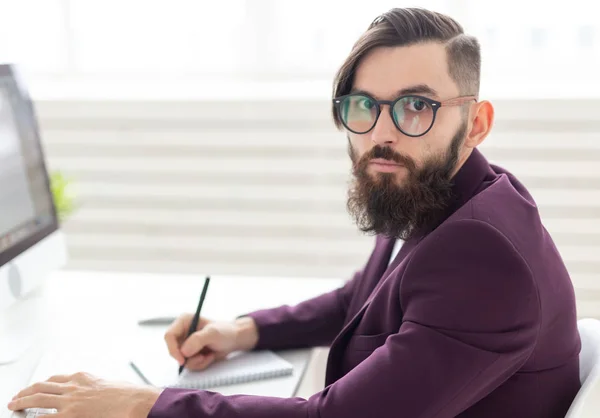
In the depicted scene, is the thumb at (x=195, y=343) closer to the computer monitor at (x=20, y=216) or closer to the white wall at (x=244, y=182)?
the computer monitor at (x=20, y=216)

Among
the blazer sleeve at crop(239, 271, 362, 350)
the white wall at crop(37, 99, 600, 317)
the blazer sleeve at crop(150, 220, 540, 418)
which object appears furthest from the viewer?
the white wall at crop(37, 99, 600, 317)

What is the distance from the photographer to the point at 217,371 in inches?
57.4

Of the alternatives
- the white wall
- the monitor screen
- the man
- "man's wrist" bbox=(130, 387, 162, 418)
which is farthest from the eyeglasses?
the white wall

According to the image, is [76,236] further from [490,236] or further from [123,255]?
[490,236]

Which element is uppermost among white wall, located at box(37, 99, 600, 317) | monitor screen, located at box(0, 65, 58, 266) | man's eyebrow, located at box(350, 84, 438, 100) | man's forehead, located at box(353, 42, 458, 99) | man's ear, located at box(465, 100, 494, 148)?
man's forehead, located at box(353, 42, 458, 99)

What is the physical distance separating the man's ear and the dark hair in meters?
0.03

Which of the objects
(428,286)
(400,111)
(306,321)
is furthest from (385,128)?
(306,321)

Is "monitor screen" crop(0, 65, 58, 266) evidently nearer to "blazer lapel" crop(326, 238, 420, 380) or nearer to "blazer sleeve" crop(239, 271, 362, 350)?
"blazer sleeve" crop(239, 271, 362, 350)

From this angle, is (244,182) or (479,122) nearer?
(479,122)

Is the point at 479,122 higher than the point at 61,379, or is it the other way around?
the point at 479,122

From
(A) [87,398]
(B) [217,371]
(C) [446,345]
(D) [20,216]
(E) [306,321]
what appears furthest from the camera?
(D) [20,216]

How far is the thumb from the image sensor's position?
1.47 m

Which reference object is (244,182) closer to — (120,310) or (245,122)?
(245,122)

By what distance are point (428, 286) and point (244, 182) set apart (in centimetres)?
193
